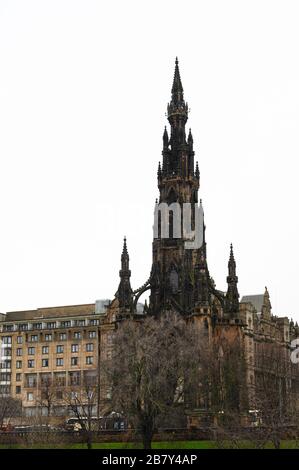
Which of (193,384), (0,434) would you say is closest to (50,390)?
(193,384)

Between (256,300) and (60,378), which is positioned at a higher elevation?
(256,300)

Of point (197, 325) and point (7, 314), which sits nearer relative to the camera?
point (197, 325)

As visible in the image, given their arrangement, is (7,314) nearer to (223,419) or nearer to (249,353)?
(249,353)

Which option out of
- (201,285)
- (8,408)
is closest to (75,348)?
(8,408)

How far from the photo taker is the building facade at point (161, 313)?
336ft

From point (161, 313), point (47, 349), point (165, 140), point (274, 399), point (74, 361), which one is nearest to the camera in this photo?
point (274, 399)

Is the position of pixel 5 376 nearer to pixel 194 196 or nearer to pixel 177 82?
pixel 194 196

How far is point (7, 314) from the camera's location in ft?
478

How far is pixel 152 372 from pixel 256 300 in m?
76.9

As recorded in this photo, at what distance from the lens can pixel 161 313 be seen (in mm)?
102750

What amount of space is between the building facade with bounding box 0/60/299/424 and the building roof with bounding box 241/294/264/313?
19 cm

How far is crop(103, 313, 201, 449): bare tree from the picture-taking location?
6569 cm
